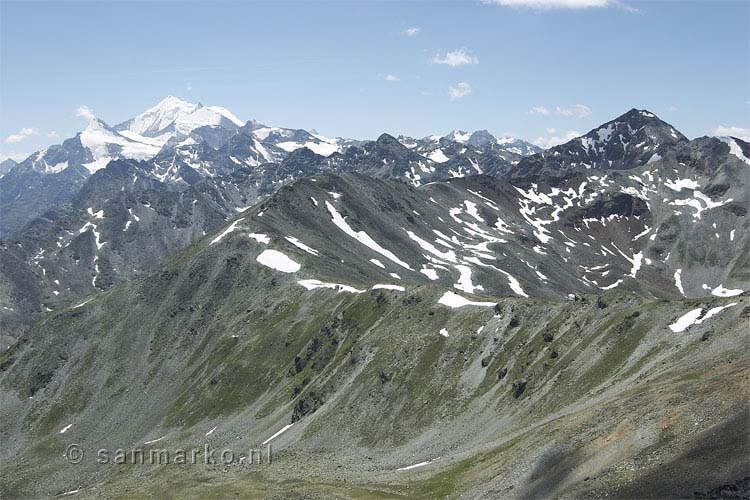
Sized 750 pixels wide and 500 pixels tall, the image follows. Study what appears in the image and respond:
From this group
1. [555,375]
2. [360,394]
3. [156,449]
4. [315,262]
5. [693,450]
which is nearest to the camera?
[693,450]

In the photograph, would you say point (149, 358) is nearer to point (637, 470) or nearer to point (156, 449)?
point (156, 449)

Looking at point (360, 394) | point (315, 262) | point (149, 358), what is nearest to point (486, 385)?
point (360, 394)

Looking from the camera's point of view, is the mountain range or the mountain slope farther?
the mountain slope

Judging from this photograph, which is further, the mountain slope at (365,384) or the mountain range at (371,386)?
the mountain slope at (365,384)

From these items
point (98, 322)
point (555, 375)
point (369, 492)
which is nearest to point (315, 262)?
point (98, 322)

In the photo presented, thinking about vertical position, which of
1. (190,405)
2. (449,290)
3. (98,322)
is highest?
(98,322)

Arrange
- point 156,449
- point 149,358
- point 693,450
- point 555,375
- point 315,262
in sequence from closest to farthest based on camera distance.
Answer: point 693,450, point 555,375, point 156,449, point 149,358, point 315,262

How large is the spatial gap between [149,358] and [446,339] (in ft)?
301

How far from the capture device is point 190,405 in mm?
141375

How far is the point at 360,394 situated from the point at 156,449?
48095 mm

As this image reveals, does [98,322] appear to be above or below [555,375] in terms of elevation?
above

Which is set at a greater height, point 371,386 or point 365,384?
point 365,384

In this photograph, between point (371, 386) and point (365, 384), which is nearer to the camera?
point (371, 386)

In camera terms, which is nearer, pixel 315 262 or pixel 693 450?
pixel 693 450
